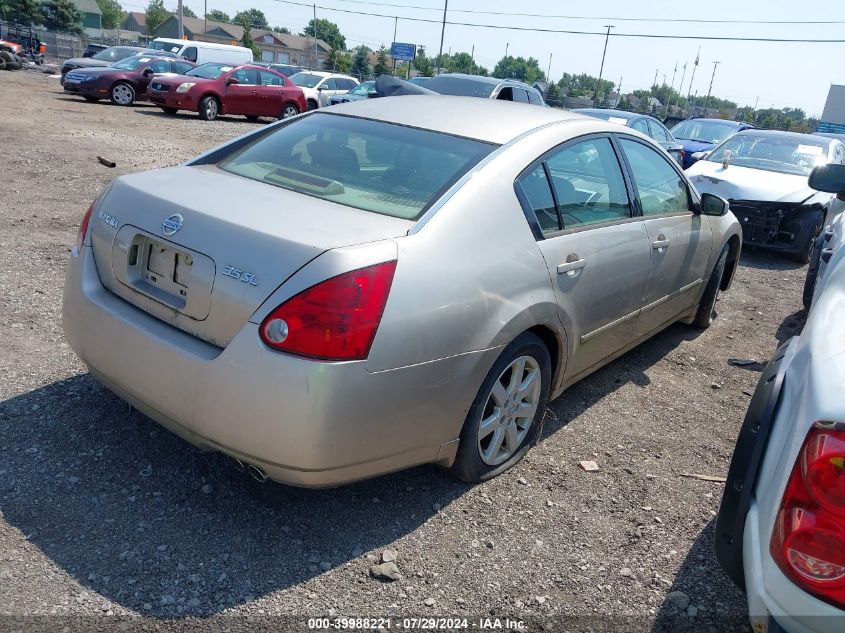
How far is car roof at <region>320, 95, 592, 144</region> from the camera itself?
3.46 meters

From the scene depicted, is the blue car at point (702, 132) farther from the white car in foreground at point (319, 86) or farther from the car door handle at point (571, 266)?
the car door handle at point (571, 266)

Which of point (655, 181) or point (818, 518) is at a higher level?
point (655, 181)

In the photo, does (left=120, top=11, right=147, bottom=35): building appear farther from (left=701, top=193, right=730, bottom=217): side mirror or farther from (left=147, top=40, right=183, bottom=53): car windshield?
(left=701, top=193, right=730, bottom=217): side mirror

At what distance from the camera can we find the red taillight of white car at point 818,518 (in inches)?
64.5

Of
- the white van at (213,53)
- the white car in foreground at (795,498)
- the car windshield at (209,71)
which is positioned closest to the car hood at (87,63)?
the car windshield at (209,71)

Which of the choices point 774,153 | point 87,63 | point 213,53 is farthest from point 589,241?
point 213,53

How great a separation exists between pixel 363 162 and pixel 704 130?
14.4m

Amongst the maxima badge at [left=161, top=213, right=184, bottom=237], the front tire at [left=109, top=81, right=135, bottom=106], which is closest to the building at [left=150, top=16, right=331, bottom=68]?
the front tire at [left=109, top=81, right=135, bottom=106]

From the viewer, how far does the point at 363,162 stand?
3355 mm

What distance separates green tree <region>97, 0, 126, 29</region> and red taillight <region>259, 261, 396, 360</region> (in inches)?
5093

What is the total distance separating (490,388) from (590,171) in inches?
58.2

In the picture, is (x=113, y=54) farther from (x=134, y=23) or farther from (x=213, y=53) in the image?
(x=134, y=23)

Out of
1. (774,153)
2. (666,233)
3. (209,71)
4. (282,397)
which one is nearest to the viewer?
(282,397)

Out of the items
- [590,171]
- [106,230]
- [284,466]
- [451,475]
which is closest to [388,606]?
[284,466]
